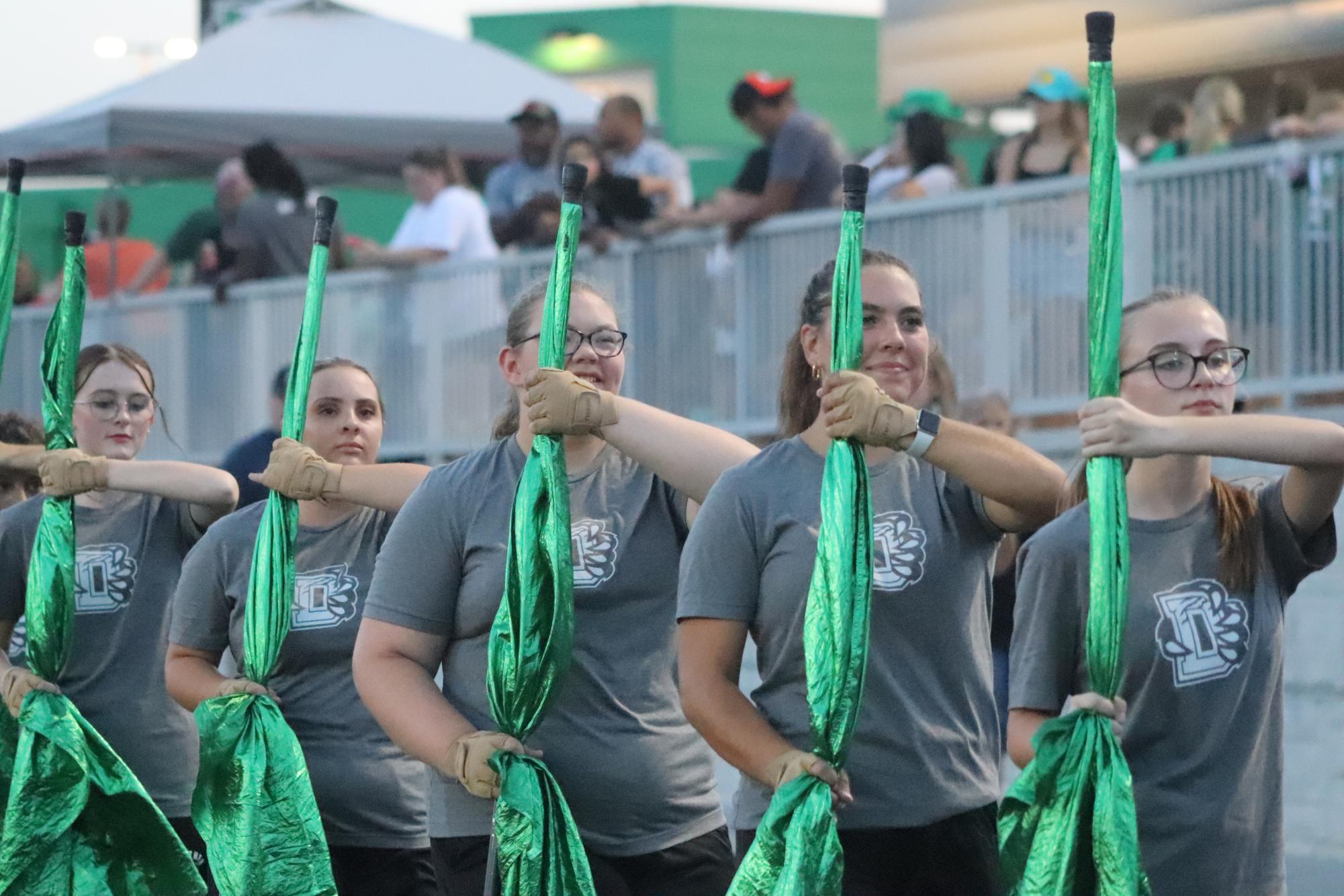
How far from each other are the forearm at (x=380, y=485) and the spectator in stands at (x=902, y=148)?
431 cm

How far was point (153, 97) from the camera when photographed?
11.7 m

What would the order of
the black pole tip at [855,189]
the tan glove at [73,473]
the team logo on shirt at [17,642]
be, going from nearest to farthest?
the black pole tip at [855,189] < the tan glove at [73,473] < the team logo on shirt at [17,642]

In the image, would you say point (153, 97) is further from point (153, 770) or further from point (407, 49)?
point (153, 770)

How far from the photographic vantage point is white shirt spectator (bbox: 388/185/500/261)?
10.3 meters

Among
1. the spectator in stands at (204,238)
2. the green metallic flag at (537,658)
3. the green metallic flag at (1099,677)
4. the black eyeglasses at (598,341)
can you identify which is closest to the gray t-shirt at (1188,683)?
the green metallic flag at (1099,677)

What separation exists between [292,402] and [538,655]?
1.09 metres

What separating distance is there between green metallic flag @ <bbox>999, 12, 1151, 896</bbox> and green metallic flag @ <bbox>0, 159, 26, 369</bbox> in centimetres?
313

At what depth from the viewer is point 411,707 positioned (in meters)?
4.28

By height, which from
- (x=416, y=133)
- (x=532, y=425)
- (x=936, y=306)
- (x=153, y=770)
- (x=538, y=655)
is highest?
(x=416, y=133)

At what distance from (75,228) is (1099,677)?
300 centimetres

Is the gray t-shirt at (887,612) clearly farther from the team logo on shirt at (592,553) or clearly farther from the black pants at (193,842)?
the black pants at (193,842)

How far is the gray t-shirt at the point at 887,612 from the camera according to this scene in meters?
3.88

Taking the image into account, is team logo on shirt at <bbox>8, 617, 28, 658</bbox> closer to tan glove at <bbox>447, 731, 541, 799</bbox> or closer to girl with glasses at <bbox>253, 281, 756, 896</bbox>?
girl with glasses at <bbox>253, 281, 756, 896</bbox>

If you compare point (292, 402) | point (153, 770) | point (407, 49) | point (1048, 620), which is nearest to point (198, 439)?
point (407, 49)
